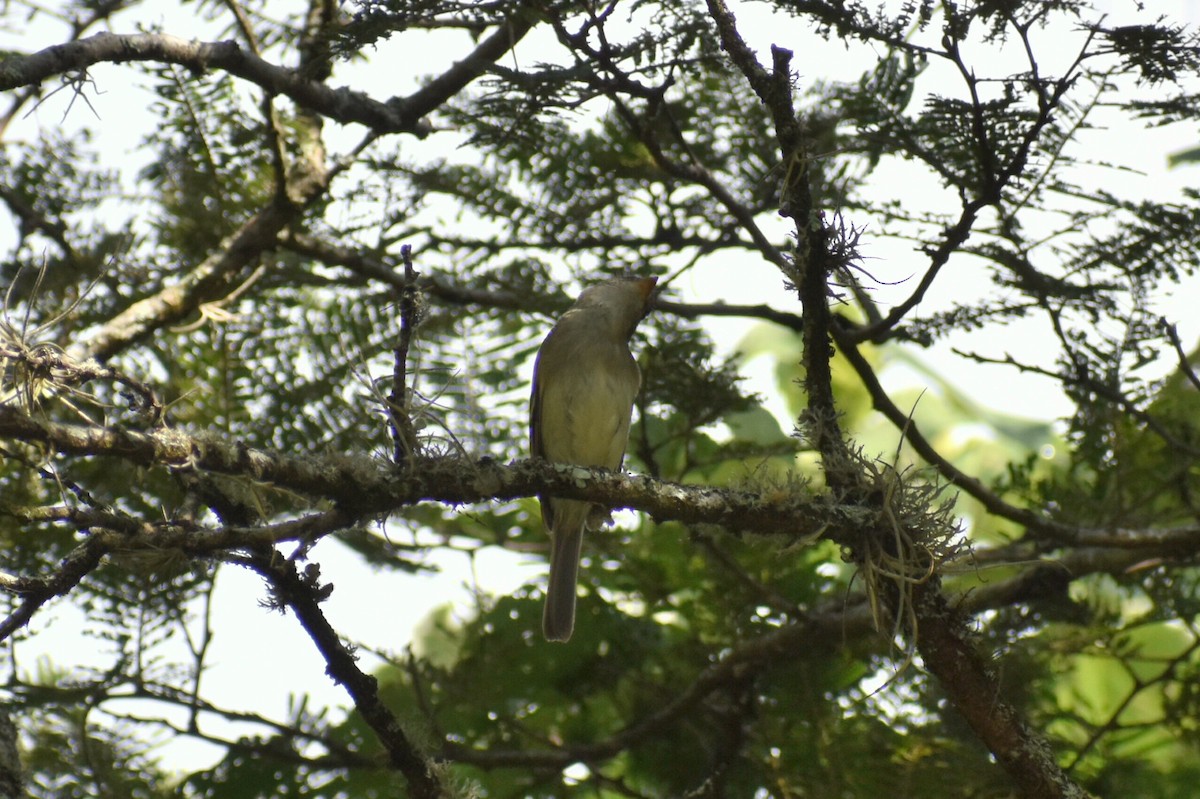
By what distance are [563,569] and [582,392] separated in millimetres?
728

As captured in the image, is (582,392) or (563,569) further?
(582,392)

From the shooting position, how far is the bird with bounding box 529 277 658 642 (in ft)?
15.1

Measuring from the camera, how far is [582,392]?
4.78m

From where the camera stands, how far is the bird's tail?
4379 mm

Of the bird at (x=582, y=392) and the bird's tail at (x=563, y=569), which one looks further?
the bird at (x=582, y=392)

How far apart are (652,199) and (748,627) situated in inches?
66.5

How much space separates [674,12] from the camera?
3.38 metres

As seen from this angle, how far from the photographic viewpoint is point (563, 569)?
4.57m

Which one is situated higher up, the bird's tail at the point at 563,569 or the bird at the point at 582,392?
the bird at the point at 582,392

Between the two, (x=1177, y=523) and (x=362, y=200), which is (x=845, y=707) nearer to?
(x=1177, y=523)

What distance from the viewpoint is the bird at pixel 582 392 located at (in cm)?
461

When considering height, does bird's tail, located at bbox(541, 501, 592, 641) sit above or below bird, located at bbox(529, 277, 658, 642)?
below

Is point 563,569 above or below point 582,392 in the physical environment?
below

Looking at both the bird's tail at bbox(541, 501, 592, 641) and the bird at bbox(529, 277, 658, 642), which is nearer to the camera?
the bird's tail at bbox(541, 501, 592, 641)
